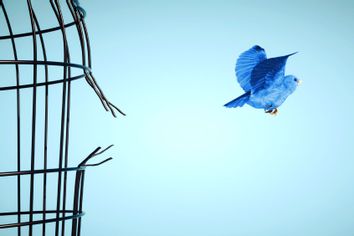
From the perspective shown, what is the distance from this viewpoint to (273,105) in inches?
45.8

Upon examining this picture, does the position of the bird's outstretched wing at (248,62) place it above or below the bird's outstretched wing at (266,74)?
above

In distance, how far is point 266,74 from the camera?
1081mm

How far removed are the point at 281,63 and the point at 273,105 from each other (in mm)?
173

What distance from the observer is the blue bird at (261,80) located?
104cm

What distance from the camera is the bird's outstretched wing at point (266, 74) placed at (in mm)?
1038

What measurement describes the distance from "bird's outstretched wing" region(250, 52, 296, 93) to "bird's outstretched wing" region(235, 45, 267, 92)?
2cm

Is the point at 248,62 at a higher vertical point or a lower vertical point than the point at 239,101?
higher

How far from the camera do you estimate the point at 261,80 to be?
1093mm

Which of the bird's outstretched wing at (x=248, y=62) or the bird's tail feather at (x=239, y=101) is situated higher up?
the bird's outstretched wing at (x=248, y=62)

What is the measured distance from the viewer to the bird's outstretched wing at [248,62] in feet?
3.43

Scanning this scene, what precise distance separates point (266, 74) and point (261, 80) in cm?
2

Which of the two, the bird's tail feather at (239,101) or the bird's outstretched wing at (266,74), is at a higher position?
the bird's outstretched wing at (266,74)

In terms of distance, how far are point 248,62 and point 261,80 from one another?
2.4 inches

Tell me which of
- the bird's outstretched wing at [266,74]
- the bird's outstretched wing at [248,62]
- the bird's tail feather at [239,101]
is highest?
the bird's outstretched wing at [248,62]
